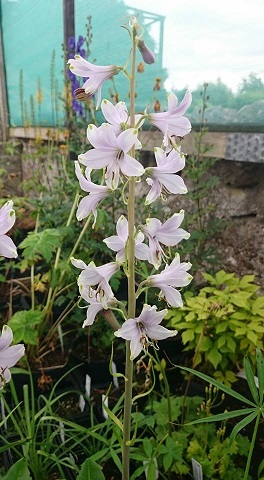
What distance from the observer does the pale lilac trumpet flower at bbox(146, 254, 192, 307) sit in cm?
86

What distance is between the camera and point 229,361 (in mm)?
1661

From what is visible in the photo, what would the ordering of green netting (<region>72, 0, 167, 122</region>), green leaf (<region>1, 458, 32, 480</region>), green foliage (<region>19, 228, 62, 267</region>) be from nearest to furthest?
green leaf (<region>1, 458, 32, 480</region>) < green foliage (<region>19, 228, 62, 267</region>) < green netting (<region>72, 0, 167, 122</region>)

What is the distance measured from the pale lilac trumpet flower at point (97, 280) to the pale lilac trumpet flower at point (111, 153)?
175 mm

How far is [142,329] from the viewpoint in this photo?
846 millimetres

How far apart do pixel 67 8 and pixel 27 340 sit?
239 centimetres

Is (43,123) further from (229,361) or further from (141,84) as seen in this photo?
(229,361)

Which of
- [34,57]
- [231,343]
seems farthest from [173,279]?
[34,57]

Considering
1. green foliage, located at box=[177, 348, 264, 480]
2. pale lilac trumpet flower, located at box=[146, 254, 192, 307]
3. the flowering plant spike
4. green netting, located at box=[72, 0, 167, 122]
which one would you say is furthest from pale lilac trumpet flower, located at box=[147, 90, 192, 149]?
green netting, located at box=[72, 0, 167, 122]

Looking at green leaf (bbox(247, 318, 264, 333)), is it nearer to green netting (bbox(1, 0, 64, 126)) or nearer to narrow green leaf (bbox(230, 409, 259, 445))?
narrow green leaf (bbox(230, 409, 259, 445))

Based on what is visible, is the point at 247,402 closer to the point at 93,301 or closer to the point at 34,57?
the point at 93,301

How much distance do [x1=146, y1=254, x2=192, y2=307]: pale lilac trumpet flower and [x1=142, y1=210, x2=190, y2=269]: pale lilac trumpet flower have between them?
4 centimetres

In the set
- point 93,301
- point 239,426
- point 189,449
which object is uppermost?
point 93,301

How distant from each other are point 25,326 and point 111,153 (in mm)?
1056

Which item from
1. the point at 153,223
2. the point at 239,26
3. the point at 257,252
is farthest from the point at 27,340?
the point at 239,26
